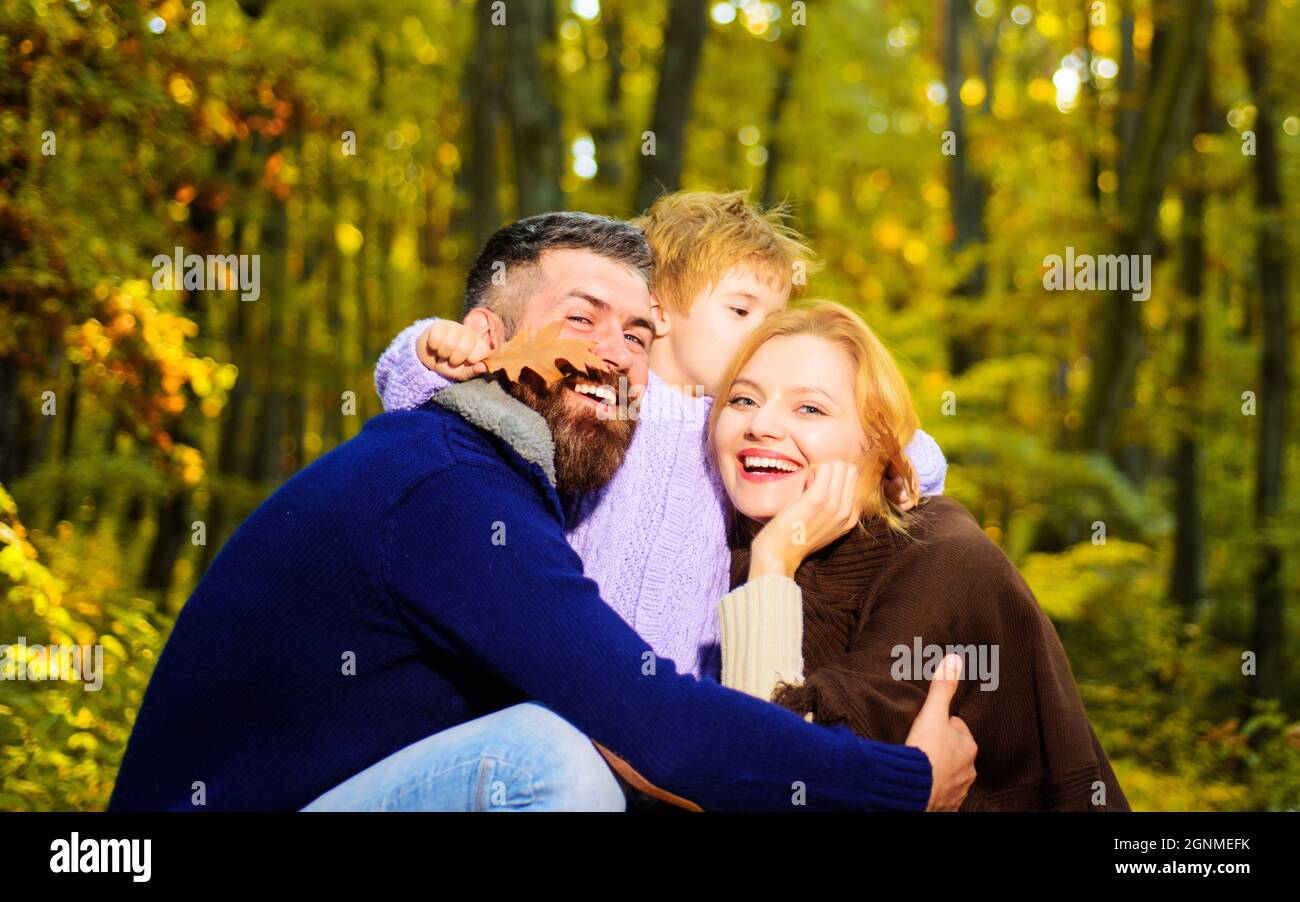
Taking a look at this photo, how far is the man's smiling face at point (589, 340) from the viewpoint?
2982 millimetres

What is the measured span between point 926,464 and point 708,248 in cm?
102

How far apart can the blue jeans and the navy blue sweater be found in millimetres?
61

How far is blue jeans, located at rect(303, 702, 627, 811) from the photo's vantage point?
2.42m

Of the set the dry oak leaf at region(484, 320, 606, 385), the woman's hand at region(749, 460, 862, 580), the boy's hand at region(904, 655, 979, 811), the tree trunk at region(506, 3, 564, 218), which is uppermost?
the tree trunk at region(506, 3, 564, 218)

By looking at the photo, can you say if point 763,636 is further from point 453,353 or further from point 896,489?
point 453,353

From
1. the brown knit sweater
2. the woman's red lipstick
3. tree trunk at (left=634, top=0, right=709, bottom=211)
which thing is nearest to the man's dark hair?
the woman's red lipstick

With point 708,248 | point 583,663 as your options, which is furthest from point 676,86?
point 583,663

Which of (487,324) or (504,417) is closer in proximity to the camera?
(504,417)

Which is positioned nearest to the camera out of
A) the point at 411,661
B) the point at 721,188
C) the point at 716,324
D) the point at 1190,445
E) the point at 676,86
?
the point at 411,661

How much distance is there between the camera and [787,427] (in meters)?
3.22

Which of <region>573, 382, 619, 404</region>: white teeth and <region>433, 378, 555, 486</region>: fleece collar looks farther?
<region>573, 382, 619, 404</region>: white teeth

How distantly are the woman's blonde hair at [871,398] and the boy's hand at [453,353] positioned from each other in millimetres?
→ 747

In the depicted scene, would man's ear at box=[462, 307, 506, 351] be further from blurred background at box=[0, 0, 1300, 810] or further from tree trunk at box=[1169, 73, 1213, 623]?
tree trunk at box=[1169, 73, 1213, 623]
